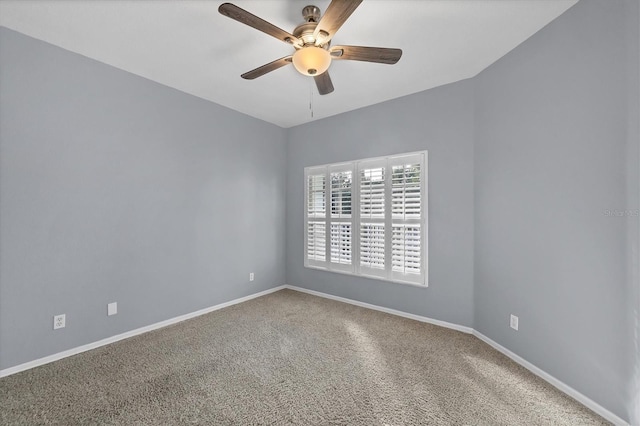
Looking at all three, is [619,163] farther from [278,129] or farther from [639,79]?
[278,129]

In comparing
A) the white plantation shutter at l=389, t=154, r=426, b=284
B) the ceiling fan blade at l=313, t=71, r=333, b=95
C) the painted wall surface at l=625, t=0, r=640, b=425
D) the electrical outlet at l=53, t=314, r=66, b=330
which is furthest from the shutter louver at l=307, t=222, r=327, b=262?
the painted wall surface at l=625, t=0, r=640, b=425

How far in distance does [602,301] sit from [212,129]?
13.3ft

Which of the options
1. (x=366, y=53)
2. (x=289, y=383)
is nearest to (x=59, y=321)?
(x=289, y=383)

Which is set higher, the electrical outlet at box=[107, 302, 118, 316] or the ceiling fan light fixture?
the ceiling fan light fixture

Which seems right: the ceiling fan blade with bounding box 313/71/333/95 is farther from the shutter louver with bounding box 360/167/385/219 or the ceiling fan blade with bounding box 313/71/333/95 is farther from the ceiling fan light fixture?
the shutter louver with bounding box 360/167/385/219

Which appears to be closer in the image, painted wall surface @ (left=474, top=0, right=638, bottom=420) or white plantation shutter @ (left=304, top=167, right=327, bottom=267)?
painted wall surface @ (left=474, top=0, right=638, bottom=420)

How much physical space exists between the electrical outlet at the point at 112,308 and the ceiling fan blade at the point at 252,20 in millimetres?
2753

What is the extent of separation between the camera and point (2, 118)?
2.09 m

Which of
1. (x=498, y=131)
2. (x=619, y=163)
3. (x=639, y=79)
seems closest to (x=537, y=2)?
(x=639, y=79)

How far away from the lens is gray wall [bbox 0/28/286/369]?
2154 mm

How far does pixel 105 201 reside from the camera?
103 inches

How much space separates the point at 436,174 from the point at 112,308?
3.68 m

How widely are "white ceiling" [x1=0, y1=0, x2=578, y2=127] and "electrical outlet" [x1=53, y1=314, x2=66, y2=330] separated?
236 cm

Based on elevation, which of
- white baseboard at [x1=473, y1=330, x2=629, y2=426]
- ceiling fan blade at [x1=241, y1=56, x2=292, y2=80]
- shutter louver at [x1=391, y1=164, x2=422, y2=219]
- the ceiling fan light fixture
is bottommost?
white baseboard at [x1=473, y1=330, x2=629, y2=426]
